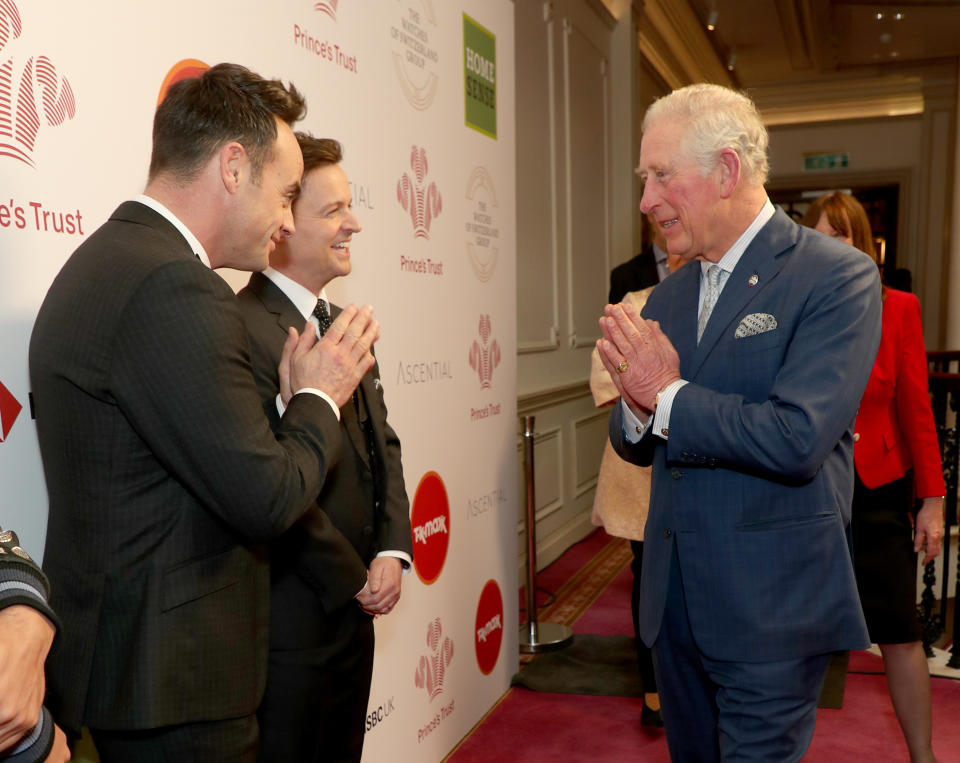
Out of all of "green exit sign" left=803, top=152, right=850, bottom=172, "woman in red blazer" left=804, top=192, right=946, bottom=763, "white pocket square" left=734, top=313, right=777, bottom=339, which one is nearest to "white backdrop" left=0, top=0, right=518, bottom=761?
"white pocket square" left=734, top=313, right=777, bottom=339

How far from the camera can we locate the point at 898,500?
2568 millimetres

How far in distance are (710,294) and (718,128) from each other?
0.33 meters

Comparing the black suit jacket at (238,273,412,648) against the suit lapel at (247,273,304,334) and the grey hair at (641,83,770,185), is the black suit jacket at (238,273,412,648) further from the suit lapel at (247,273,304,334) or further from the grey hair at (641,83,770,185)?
the grey hair at (641,83,770,185)

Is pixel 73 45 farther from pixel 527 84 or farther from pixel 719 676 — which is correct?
pixel 527 84

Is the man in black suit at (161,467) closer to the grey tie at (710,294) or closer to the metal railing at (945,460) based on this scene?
the grey tie at (710,294)

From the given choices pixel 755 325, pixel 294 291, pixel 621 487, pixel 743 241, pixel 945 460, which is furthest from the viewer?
pixel 945 460

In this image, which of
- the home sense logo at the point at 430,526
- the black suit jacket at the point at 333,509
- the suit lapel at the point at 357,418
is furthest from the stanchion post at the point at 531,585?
the suit lapel at the point at 357,418

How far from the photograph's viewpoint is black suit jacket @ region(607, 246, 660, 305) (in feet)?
12.9

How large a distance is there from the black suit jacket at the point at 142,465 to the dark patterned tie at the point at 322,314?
2.09 feet

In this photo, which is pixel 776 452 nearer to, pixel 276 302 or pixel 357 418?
pixel 357 418

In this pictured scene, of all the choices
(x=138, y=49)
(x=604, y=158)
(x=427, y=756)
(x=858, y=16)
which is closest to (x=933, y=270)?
(x=858, y=16)

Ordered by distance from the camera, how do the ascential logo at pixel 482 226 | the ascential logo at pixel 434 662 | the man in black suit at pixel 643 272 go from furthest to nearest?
the man in black suit at pixel 643 272, the ascential logo at pixel 482 226, the ascential logo at pixel 434 662

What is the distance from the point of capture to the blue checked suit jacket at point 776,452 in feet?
5.19

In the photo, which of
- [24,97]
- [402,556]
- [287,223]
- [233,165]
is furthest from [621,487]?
[24,97]
